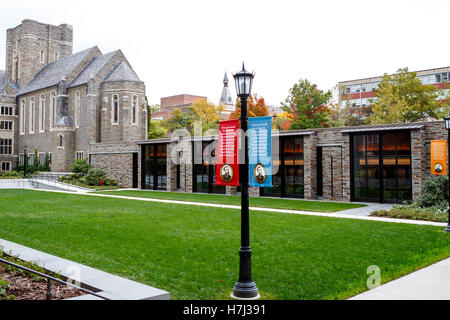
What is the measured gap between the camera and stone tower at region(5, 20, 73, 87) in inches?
2424

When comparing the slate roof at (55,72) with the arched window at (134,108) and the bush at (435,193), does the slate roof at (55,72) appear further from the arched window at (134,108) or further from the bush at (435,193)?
the bush at (435,193)

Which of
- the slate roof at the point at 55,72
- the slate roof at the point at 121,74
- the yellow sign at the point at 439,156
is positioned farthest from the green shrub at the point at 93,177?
the yellow sign at the point at 439,156

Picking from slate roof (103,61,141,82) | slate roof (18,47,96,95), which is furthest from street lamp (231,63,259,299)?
slate roof (18,47,96,95)

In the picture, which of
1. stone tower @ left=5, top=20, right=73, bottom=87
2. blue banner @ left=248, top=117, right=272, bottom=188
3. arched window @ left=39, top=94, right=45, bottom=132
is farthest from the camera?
stone tower @ left=5, top=20, right=73, bottom=87

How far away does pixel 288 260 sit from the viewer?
31.7 ft

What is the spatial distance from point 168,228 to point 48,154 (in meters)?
45.3

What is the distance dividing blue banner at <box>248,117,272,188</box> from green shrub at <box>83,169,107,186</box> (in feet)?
112

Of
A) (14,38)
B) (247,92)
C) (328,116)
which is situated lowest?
(247,92)

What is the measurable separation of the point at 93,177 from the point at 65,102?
1878 cm

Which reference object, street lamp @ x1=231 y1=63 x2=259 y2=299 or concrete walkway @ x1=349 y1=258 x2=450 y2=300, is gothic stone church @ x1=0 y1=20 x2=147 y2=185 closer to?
street lamp @ x1=231 y1=63 x2=259 y2=299

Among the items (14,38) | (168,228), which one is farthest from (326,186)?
(14,38)

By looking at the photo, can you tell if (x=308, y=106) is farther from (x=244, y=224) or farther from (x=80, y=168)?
(x=244, y=224)
